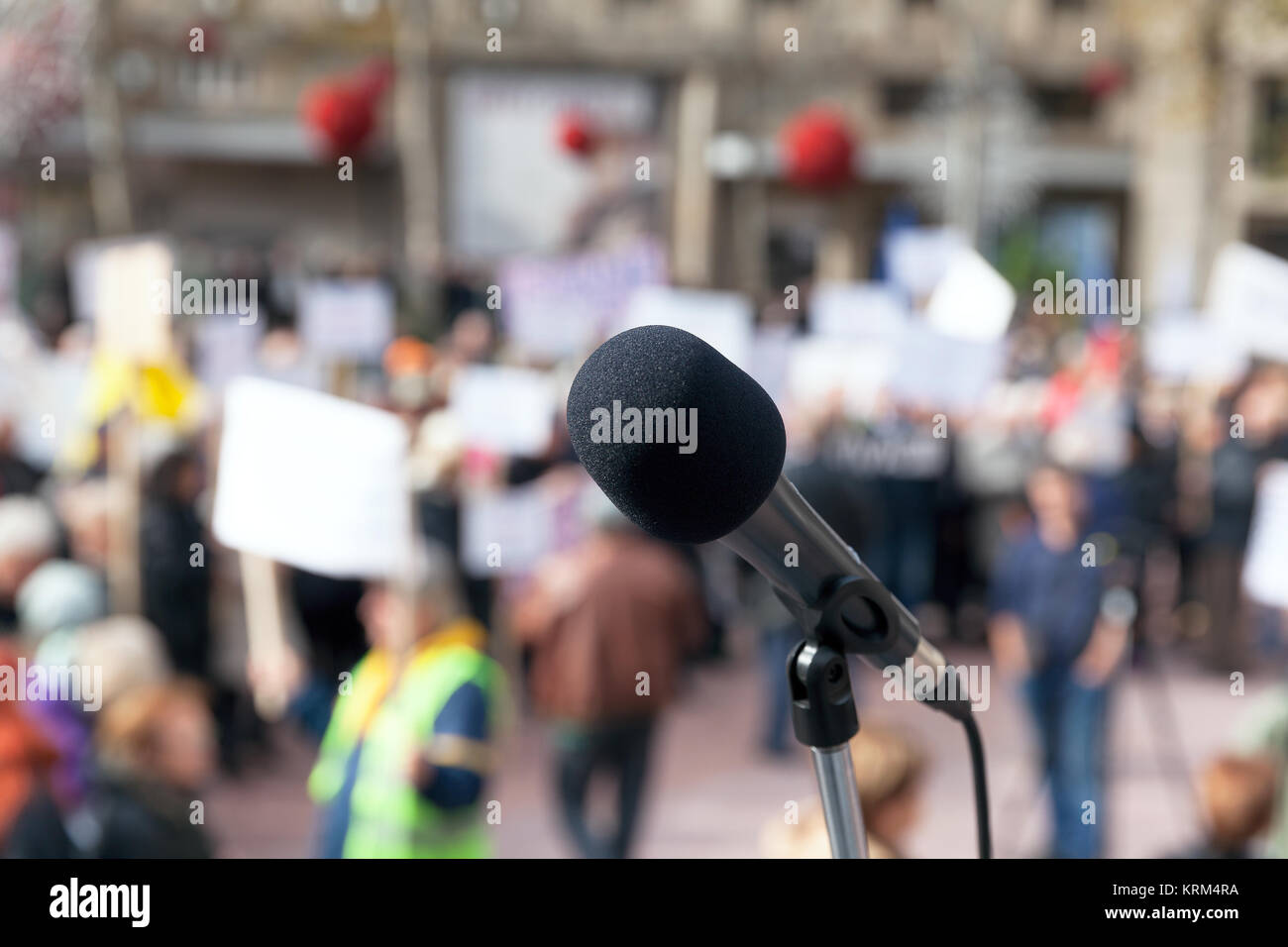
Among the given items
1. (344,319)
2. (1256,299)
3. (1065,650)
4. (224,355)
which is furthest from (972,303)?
(224,355)

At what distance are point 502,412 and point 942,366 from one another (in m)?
2.40

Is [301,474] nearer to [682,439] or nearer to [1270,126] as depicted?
[682,439]

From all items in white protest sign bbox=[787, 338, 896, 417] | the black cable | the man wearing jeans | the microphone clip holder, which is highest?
the microphone clip holder

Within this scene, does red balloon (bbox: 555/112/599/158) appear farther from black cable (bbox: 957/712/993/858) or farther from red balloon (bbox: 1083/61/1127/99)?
black cable (bbox: 957/712/993/858)

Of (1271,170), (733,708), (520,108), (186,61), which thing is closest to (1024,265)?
(1271,170)

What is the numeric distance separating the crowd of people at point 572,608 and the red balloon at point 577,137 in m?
7.73

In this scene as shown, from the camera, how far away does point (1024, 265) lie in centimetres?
2184

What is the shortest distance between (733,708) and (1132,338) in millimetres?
5891

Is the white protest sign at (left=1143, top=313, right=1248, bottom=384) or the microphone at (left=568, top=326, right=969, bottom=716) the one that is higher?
the microphone at (left=568, top=326, right=969, bottom=716)

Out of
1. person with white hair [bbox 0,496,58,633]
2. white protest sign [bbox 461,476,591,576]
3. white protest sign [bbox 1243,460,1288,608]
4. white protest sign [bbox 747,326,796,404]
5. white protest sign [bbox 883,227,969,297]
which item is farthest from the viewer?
white protest sign [bbox 883,227,969,297]

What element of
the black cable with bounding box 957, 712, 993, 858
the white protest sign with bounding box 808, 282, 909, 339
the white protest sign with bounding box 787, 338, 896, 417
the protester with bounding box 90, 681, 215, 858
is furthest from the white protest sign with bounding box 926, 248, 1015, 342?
the black cable with bounding box 957, 712, 993, 858

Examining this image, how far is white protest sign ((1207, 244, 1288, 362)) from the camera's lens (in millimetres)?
→ 5113

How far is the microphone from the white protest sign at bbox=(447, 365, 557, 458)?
21.1ft

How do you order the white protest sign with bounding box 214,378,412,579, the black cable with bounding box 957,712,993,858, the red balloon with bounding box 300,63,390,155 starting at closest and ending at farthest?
1. the black cable with bounding box 957,712,993,858
2. the white protest sign with bounding box 214,378,412,579
3. the red balloon with bounding box 300,63,390,155
